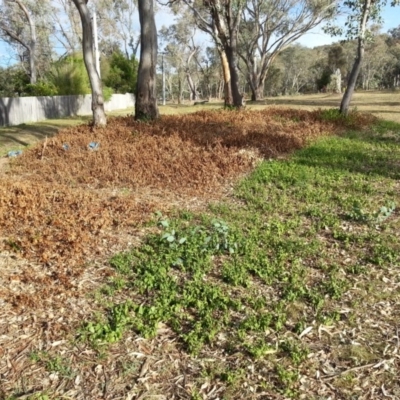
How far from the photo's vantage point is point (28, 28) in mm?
35625

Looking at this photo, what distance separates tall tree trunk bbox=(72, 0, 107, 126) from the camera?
429 inches

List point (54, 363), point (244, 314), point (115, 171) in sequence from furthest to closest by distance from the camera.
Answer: point (115, 171)
point (244, 314)
point (54, 363)

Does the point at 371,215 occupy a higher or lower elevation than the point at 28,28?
lower

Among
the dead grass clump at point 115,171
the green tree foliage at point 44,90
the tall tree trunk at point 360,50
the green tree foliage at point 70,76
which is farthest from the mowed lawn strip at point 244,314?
the green tree foliage at point 70,76

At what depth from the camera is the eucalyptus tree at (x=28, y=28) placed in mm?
30806

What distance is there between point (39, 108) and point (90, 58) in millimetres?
10261

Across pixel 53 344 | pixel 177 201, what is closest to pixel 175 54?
pixel 177 201

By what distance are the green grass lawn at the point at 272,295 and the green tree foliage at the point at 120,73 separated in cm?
3109

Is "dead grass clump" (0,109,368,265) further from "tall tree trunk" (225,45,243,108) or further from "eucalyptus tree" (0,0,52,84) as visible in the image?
"eucalyptus tree" (0,0,52,84)

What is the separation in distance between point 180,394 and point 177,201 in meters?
3.75

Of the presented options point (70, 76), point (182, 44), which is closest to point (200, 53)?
point (182, 44)

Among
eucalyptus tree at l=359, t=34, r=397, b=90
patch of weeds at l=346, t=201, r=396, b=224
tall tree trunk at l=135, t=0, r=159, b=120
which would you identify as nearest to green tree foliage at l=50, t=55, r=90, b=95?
tall tree trunk at l=135, t=0, r=159, b=120

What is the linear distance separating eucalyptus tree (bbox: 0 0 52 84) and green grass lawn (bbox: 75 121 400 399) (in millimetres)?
27815

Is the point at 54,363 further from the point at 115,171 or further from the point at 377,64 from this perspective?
the point at 377,64
